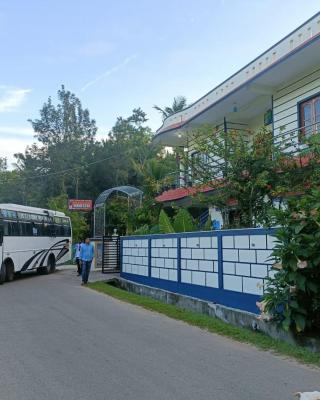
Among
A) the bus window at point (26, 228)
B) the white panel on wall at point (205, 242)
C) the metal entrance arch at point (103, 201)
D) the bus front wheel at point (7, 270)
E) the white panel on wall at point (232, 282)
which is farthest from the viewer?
the metal entrance arch at point (103, 201)

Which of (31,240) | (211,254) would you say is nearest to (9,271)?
(31,240)

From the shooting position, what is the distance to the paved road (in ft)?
17.4

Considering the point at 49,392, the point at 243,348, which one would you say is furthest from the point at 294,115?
the point at 49,392

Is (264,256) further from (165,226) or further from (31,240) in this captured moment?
(31,240)

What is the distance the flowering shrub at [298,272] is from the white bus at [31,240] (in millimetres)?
13289

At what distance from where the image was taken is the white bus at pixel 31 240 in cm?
1870

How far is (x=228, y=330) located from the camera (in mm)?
8734

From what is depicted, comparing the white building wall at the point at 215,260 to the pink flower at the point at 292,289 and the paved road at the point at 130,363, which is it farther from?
the paved road at the point at 130,363

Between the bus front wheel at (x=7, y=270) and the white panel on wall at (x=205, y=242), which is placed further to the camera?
the bus front wheel at (x=7, y=270)

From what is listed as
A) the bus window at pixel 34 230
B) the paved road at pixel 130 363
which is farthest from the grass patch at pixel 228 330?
the bus window at pixel 34 230

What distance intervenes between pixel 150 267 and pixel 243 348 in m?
8.27

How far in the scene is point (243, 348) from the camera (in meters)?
7.48

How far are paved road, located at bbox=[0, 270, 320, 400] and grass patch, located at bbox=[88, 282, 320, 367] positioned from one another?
264mm

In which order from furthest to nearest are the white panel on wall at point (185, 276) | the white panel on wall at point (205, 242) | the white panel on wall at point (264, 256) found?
1. the white panel on wall at point (185, 276)
2. the white panel on wall at point (205, 242)
3. the white panel on wall at point (264, 256)
